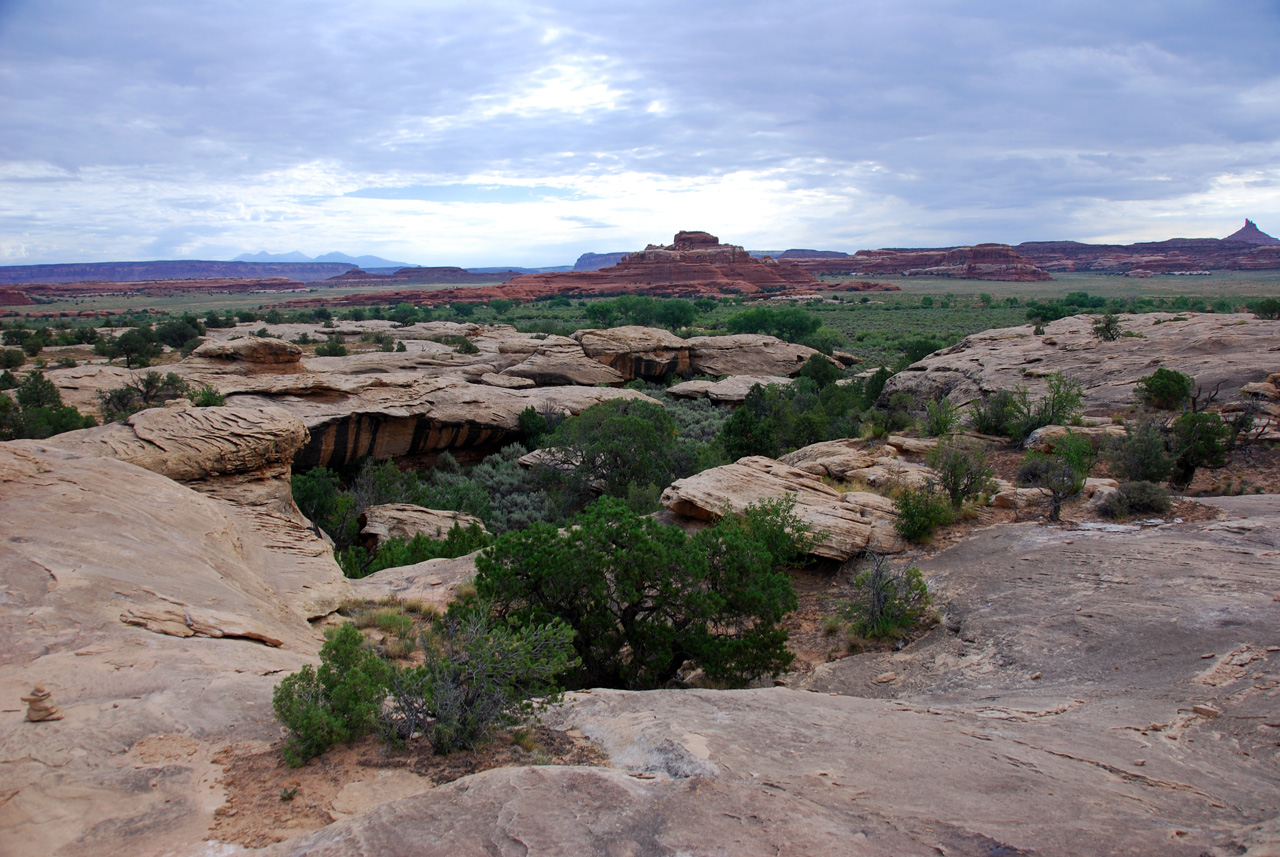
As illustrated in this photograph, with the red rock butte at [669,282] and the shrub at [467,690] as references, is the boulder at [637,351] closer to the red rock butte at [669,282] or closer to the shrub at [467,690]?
the shrub at [467,690]

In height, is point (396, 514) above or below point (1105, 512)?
below

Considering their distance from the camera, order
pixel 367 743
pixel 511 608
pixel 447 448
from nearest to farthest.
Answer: pixel 367 743, pixel 511 608, pixel 447 448

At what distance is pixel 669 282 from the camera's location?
104938mm

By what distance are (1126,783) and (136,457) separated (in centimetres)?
1211

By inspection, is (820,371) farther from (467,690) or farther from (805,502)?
(467,690)

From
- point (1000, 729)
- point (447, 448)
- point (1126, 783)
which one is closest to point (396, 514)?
point (447, 448)

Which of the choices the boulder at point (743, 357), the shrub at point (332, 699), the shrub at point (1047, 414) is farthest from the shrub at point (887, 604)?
the boulder at point (743, 357)

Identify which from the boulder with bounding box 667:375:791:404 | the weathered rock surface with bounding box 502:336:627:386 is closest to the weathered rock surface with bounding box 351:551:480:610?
the weathered rock surface with bounding box 502:336:627:386

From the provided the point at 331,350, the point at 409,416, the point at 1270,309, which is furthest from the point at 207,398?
the point at 1270,309

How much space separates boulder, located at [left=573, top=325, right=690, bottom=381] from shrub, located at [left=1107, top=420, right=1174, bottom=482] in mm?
23234

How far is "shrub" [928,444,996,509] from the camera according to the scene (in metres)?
11.5

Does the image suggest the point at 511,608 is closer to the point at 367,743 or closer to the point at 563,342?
the point at 367,743

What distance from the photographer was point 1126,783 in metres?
3.80

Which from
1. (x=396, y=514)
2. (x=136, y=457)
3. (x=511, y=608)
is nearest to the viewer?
(x=511, y=608)
